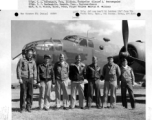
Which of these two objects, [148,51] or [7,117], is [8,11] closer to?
[7,117]

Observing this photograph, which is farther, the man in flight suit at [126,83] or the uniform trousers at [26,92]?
the man in flight suit at [126,83]

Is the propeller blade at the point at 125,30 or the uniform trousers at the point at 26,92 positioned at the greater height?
the propeller blade at the point at 125,30

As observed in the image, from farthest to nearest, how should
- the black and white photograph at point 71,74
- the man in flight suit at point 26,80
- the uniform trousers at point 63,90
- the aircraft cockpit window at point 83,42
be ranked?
the aircraft cockpit window at point 83,42
the uniform trousers at point 63,90
the black and white photograph at point 71,74
the man in flight suit at point 26,80

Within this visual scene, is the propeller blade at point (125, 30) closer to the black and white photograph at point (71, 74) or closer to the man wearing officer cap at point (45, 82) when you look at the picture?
the black and white photograph at point (71, 74)

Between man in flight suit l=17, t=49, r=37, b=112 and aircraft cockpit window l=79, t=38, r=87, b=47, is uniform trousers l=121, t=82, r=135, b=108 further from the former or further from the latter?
man in flight suit l=17, t=49, r=37, b=112

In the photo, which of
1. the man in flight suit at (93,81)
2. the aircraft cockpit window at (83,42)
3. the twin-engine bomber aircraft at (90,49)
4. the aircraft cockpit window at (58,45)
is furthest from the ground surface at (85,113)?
the aircraft cockpit window at (83,42)

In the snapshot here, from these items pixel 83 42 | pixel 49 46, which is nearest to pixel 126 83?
pixel 83 42

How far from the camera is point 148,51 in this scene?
8.71m

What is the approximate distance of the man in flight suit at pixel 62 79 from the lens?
8.52m

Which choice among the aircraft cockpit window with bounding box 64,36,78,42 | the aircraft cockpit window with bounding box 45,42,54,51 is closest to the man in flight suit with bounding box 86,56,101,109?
the aircraft cockpit window with bounding box 64,36,78,42

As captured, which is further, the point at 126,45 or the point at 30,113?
the point at 126,45

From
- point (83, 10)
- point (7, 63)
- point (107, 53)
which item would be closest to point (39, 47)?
point (7, 63)

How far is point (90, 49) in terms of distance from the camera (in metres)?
9.30

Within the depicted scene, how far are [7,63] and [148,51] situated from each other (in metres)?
5.81
